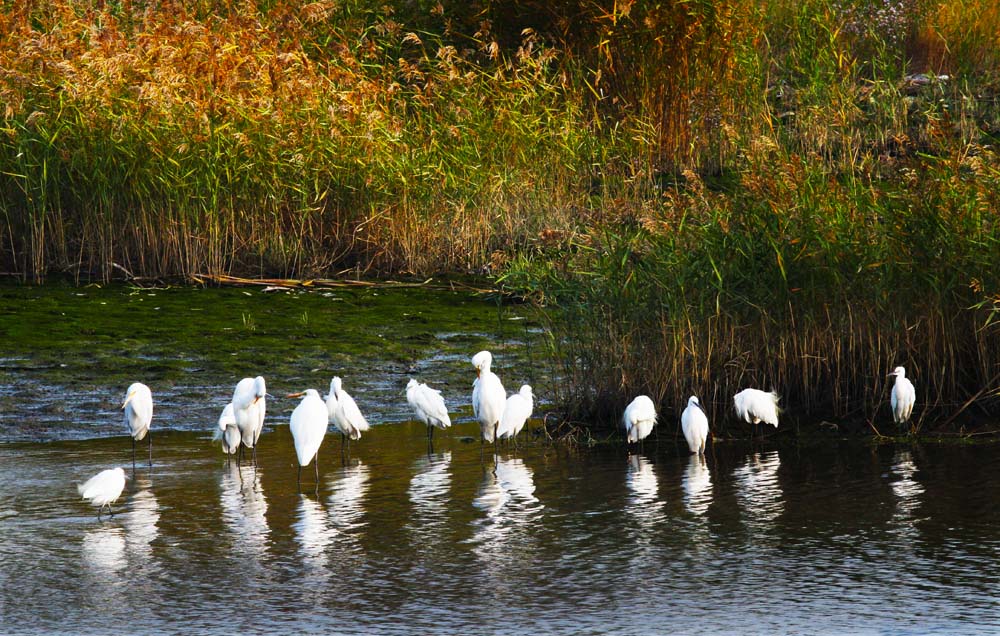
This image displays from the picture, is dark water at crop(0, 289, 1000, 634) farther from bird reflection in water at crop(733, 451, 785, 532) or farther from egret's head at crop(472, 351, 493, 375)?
egret's head at crop(472, 351, 493, 375)

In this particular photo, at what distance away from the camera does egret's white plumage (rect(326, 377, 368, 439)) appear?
8.61 meters

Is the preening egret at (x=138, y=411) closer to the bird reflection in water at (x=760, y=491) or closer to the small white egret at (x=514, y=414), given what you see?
the small white egret at (x=514, y=414)

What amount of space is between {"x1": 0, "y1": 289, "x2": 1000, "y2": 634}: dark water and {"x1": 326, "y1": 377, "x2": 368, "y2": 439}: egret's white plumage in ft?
0.59

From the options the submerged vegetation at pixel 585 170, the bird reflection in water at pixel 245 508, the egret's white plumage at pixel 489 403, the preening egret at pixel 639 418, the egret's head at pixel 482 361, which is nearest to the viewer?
the bird reflection in water at pixel 245 508

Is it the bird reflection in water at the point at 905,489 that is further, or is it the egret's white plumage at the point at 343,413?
the egret's white plumage at the point at 343,413

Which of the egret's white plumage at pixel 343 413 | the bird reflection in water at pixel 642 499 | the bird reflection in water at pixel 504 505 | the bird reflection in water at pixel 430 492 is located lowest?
the bird reflection in water at pixel 642 499

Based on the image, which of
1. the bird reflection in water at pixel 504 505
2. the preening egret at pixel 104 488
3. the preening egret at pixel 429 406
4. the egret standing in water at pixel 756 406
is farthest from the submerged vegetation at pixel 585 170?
the preening egret at pixel 104 488

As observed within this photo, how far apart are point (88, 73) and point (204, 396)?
4944 millimetres

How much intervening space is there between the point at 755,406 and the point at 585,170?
693 cm

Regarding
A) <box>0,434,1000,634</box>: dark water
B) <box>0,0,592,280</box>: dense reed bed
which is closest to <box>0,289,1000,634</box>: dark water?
<box>0,434,1000,634</box>: dark water

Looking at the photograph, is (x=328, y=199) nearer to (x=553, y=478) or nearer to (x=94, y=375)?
(x=94, y=375)

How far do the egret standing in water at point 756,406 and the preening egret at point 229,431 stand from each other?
115 inches

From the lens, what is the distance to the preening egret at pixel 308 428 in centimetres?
777

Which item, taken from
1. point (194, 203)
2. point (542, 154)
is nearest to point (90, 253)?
point (194, 203)
